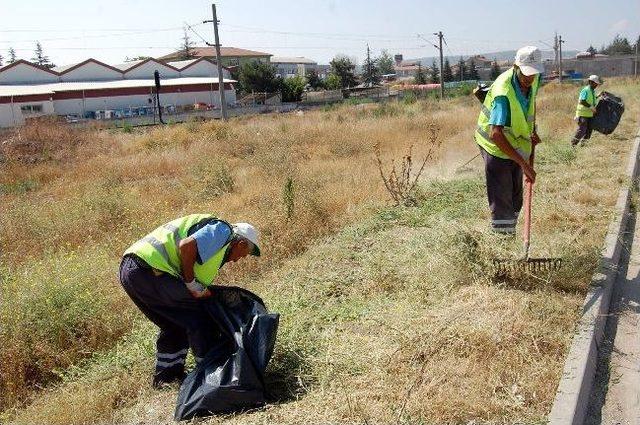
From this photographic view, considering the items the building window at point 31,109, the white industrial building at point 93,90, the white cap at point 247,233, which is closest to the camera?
the white cap at point 247,233

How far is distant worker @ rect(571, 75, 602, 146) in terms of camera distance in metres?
10.5

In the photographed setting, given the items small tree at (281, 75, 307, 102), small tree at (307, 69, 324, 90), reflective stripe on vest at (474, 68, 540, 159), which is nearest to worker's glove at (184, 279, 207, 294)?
reflective stripe on vest at (474, 68, 540, 159)

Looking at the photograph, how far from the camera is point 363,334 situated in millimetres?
3869

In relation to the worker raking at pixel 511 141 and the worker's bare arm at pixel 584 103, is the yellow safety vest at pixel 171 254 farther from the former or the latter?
the worker's bare arm at pixel 584 103

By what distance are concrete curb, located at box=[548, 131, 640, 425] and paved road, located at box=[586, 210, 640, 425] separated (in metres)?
0.06

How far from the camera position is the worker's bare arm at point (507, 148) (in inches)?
179

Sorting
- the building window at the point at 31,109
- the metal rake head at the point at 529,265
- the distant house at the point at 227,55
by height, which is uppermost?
the distant house at the point at 227,55

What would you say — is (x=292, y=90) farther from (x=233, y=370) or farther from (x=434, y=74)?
(x=233, y=370)

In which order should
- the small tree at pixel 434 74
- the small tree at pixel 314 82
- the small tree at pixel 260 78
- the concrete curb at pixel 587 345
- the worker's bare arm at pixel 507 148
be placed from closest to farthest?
1. the concrete curb at pixel 587 345
2. the worker's bare arm at pixel 507 148
3. the small tree at pixel 260 78
4. the small tree at pixel 314 82
5. the small tree at pixel 434 74

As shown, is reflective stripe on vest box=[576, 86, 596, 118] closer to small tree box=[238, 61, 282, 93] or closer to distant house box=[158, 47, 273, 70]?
small tree box=[238, 61, 282, 93]

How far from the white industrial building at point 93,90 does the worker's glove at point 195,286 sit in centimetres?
4145

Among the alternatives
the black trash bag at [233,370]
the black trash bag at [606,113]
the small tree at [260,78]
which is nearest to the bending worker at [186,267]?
the black trash bag at [233,370]

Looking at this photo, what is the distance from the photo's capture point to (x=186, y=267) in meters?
3.42

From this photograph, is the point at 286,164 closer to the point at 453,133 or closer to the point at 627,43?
the point at 453,133
